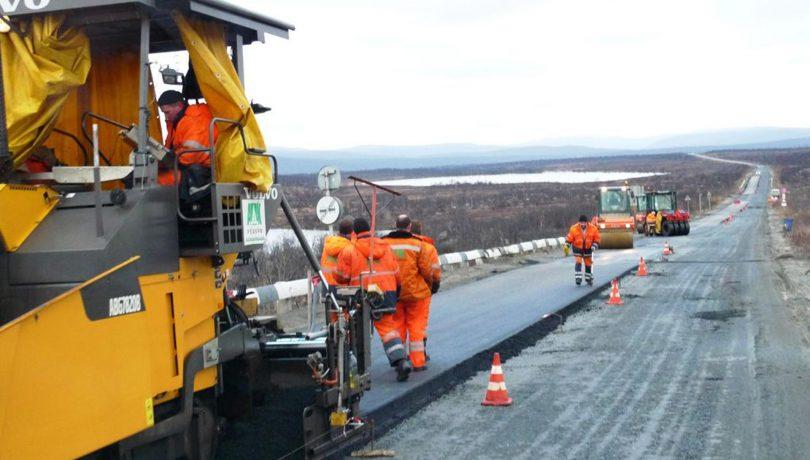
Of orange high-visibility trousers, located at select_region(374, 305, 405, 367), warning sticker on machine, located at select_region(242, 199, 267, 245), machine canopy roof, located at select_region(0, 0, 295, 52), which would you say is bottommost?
orange high-visibility trousers, located at select_region(374, 305, 405, 367)

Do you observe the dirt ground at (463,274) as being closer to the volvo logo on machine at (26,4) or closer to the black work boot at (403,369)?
the black work boot at (403,369)

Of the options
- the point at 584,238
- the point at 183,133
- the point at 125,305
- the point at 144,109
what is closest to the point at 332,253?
the point at 183,133

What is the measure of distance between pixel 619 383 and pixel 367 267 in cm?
315

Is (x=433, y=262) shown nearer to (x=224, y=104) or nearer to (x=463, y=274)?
(x=224, y=104)

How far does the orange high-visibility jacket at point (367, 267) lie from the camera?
1089 centimetres

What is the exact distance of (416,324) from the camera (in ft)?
38.5

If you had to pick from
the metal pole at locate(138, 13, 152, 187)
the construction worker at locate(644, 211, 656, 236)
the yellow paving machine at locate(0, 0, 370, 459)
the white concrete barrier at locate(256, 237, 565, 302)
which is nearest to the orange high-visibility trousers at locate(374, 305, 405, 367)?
the yellow paving machine at locate(0, 0, 370, 459)

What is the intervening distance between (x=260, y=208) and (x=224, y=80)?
33.8 inches

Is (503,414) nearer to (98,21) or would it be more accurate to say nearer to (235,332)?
(235,332)

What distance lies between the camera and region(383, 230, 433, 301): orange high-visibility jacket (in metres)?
11.7

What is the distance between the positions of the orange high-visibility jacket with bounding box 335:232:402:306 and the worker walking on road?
2.06 ft

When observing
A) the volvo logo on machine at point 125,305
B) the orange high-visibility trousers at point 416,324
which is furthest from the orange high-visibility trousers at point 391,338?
the volvo logo on machine at point 125,305

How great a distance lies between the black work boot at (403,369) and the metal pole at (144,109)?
5.85 meters

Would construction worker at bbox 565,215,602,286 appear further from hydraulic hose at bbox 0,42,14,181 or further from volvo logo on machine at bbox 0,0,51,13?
hydraulic hose at bbox 0,42,14,181
